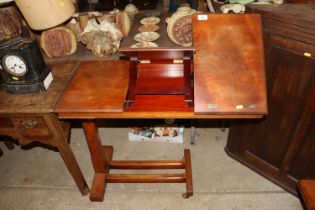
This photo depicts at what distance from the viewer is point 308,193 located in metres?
1.59

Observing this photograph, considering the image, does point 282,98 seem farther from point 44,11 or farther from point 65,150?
point 44,11

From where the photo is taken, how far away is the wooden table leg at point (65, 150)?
6.25 feet

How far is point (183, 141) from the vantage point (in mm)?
3088

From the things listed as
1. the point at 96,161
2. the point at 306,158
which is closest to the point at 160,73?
the point at 96,161

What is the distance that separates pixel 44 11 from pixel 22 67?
0.47 m

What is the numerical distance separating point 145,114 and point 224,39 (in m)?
0.75

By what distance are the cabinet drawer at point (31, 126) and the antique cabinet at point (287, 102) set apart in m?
1.72

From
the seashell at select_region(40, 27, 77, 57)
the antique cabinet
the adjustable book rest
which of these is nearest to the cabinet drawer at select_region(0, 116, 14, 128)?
the seashell at select_region(40, 27, 77, 57)

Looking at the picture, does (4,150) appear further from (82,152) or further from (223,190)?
(223,190)

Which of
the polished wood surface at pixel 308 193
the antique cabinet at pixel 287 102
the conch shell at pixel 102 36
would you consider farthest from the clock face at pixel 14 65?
the polished wood surface at pixel 308 193

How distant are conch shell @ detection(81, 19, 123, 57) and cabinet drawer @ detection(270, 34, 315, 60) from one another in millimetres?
1227

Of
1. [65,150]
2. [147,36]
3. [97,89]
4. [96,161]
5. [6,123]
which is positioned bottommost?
[96,161]

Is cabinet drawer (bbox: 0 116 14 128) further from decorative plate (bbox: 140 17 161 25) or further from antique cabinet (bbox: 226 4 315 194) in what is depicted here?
antique cabinet (bbox: 226 4 315 194)

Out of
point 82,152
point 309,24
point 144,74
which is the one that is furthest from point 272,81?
point 82,152
